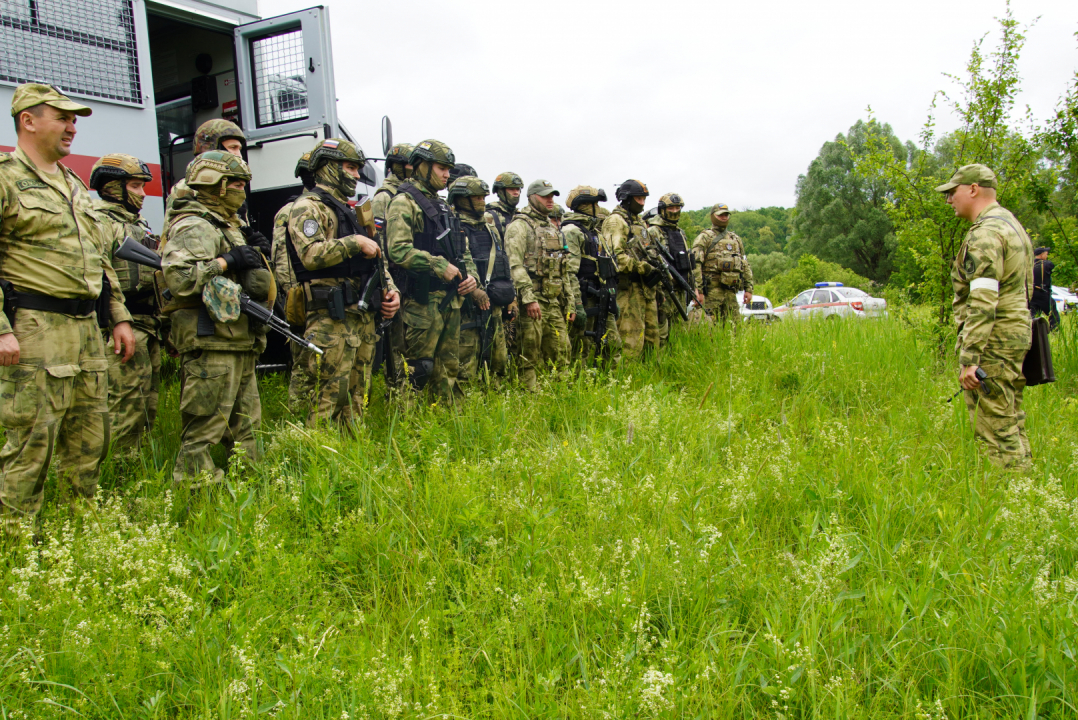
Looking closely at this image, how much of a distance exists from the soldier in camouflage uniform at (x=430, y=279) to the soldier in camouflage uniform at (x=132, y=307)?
1.61m

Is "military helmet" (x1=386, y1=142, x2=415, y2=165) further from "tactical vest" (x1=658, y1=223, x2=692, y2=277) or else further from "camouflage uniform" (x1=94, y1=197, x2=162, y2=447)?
"tactical vest" (x1=658, y1=223, x2=692, y2=277)

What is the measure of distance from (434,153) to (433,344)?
4.61ft

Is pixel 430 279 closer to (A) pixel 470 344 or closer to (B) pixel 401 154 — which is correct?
(A) pixel 470 344

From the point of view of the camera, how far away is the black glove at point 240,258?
135 inches

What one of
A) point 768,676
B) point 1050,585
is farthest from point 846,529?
point 768,676

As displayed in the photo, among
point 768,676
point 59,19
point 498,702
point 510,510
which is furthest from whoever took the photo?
point 59,19

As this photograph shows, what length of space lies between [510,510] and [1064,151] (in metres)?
6.45

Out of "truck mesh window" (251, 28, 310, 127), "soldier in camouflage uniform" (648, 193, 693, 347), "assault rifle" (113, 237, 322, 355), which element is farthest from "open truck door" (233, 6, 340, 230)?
"soldier in camouflage uniform" (648, 193, 693, 347)

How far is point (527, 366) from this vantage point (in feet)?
20.3

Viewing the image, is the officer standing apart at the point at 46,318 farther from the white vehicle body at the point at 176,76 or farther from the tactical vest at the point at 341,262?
the white vehicle body at the point at 176,76

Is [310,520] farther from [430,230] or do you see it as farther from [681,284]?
[681,284]

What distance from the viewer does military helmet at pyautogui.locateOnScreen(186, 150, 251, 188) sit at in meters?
3.46

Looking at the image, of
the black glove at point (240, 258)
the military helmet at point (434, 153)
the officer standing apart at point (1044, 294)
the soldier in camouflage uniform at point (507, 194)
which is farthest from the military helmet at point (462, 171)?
the officer standing apart at point (1044, 294)

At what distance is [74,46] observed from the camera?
4.68m
